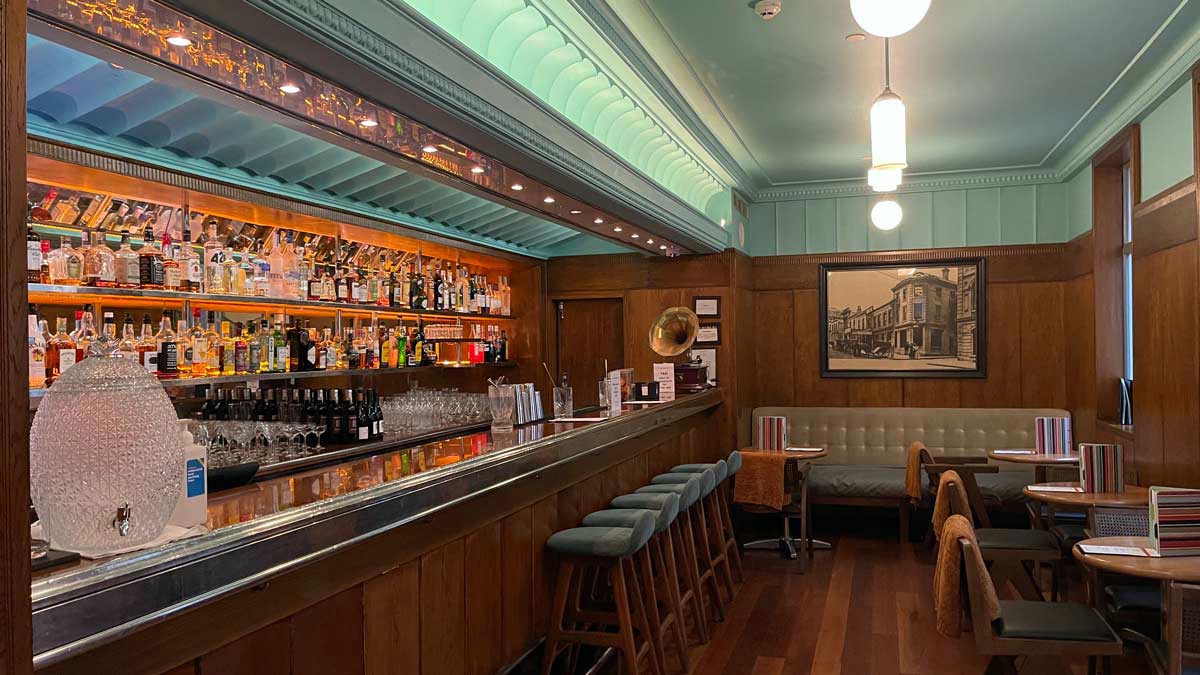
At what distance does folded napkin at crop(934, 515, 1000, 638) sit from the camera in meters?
3.22

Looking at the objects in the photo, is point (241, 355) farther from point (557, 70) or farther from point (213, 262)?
point (557, 70)

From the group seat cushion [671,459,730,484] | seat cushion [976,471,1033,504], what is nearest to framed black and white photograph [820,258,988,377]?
seat cushion [976,471,1033,504]

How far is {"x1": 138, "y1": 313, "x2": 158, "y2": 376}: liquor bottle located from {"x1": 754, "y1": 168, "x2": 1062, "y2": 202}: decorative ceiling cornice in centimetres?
585

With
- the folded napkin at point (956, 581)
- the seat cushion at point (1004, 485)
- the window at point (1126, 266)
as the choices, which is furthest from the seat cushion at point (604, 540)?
→ the window at point (1126, 266)

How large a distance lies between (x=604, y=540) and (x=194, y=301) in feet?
8.49

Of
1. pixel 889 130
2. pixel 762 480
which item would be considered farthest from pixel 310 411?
pixel 762 480

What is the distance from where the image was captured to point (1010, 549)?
4.74 m

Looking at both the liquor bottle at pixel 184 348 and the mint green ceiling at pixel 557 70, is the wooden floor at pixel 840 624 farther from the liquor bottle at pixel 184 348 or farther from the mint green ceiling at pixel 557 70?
the liquor bottle at pixel 184 348

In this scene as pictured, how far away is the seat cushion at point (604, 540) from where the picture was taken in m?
3.66

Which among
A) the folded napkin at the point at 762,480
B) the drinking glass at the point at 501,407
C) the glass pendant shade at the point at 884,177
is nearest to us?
the glass pendant shade at the point at 884,177

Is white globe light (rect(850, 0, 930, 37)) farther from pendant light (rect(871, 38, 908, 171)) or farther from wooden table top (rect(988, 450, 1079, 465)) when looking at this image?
wooden table top (rect(988, 450, 1079, 465))

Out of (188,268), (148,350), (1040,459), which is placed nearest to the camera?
(148,350)

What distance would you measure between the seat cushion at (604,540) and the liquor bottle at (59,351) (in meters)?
2.27

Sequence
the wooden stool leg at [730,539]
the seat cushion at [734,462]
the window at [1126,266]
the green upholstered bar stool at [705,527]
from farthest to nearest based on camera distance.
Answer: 1. the window at [1126,266]
2. the wooden stool leg at [730,539]
3. the seat cushion at [734,462]
4. the green upholstered bar stool at [705,527]
